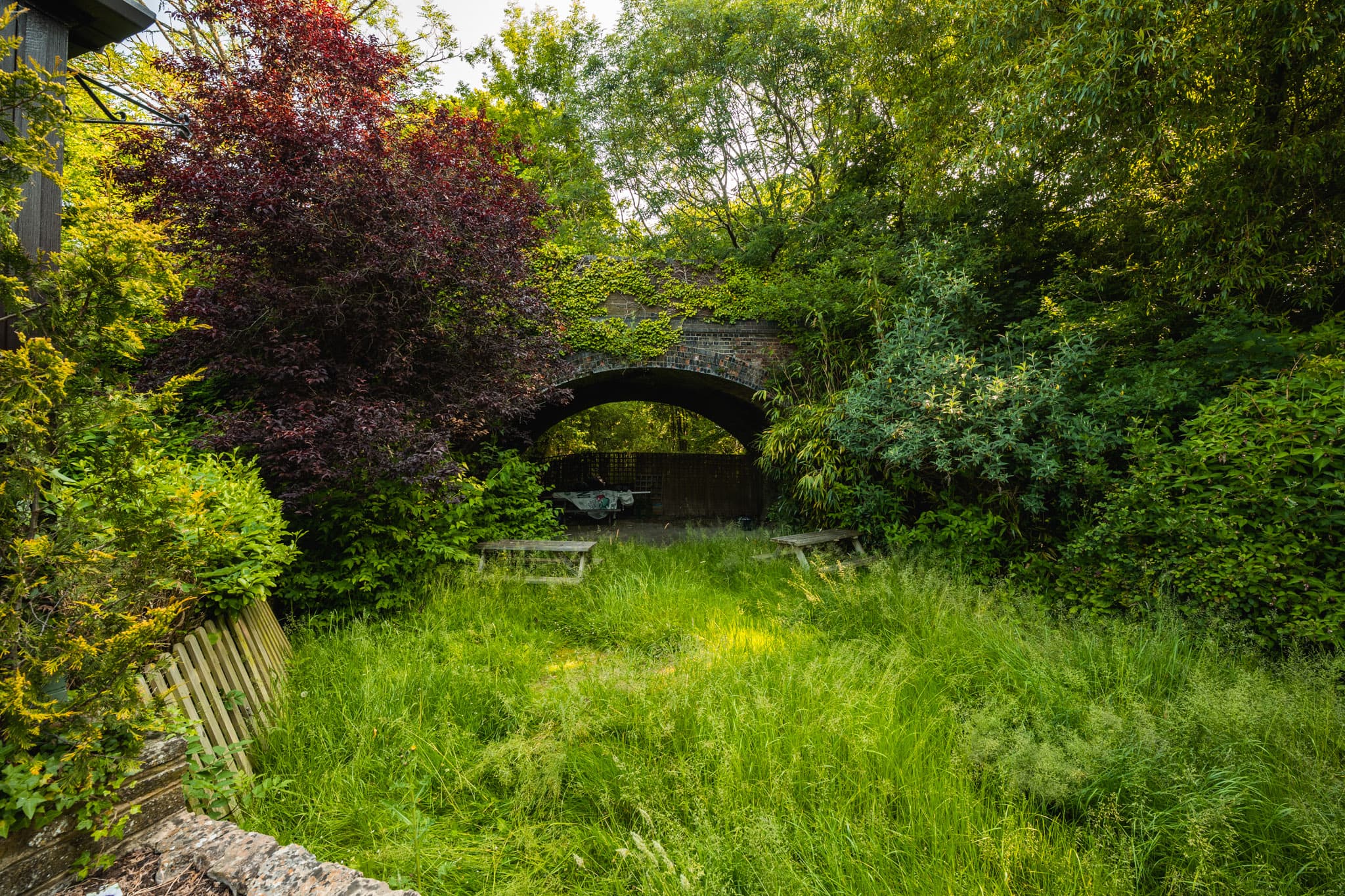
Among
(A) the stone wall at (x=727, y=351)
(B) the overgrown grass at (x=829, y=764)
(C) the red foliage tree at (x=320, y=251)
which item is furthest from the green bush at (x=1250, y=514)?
(C) the red foliage tree at (x=320, y=251)

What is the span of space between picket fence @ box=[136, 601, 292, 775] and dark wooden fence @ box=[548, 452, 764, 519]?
12.2 m

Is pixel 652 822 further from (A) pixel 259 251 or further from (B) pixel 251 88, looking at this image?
(B) pixel 251 88

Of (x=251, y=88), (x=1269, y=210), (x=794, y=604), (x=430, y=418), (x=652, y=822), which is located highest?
(x=251, y=88)

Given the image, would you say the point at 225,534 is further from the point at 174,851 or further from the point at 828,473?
the point at 828,473

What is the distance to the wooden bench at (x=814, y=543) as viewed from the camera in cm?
562

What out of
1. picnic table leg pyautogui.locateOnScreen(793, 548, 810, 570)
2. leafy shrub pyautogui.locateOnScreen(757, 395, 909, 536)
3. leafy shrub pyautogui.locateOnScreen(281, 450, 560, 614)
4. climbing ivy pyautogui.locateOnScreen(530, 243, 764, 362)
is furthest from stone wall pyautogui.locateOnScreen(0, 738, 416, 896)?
climbing ivy pyautogui.locateOnScreen(530, 243, 764, 362)

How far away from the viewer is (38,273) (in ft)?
5.32

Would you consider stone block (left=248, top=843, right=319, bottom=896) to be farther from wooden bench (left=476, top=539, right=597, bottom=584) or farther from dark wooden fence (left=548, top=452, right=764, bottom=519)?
dark wooden fence (left=548, top=452, right=764, bottom=519)

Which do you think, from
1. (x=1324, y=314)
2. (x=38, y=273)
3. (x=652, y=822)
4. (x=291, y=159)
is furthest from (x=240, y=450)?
(x=1324, y=314)

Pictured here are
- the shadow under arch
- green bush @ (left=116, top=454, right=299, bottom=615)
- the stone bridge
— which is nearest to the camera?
green bush @ (left=116, top=454, right=299, bottom=615)

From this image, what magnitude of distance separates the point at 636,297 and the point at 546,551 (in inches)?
155

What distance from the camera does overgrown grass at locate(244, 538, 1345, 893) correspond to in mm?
1717

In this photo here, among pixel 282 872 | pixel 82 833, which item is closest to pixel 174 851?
pixel 82 833

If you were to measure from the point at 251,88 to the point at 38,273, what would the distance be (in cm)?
345
